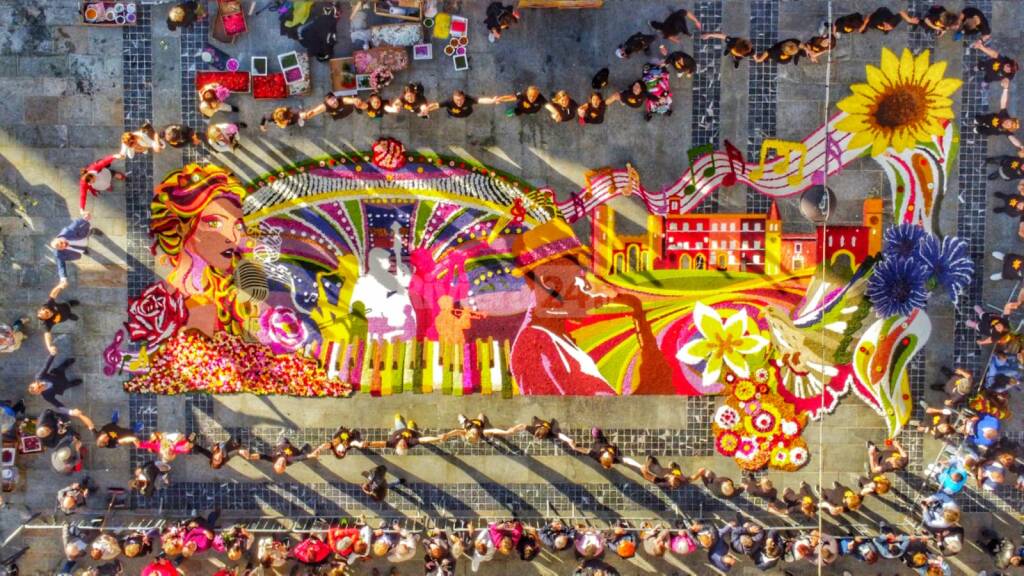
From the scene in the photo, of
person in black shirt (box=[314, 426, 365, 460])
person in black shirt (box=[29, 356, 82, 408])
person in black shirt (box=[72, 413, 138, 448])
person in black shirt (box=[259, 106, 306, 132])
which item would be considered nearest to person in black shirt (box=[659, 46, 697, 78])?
person in black shirt (box=[259, 106, 306, 132])

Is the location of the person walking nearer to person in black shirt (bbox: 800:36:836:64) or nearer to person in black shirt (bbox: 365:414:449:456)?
person in black shirt (bbox: 365:414:449:456)

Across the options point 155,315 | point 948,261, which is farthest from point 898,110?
point 155,315

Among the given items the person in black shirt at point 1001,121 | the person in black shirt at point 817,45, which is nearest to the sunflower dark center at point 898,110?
the person in black shirt at point 1001,121

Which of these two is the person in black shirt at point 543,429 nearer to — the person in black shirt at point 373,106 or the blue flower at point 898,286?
the person in black shirt at point 373,106

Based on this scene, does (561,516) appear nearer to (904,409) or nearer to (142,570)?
(904,409)

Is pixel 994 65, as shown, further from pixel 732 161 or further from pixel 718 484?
pixel 718 484

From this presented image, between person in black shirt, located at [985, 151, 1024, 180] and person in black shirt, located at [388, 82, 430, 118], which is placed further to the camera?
person in black shirt, located at [985, 151, 1024, 180]

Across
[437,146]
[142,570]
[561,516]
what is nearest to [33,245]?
[142,570]
